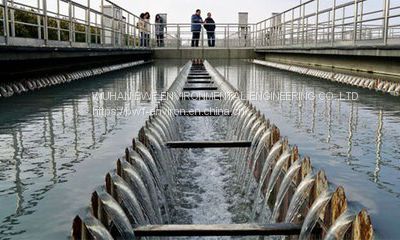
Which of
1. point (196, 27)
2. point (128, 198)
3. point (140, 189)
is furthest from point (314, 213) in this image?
point (196, 27)

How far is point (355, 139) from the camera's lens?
6.19 m

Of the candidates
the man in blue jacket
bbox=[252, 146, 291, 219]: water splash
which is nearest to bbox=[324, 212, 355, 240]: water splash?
bbox=[252, 146, 291, 219]: water splash

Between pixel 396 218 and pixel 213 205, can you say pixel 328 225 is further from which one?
pixel 213 205

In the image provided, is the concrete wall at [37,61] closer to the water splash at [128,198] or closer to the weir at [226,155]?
the weir at [226,155]

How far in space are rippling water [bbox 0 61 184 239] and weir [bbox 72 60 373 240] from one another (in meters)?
0.40

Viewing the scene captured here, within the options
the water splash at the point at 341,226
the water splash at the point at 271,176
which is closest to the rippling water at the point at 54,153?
the water splash at the point at 271,176

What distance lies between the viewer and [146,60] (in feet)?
108

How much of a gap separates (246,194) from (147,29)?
1103 inches

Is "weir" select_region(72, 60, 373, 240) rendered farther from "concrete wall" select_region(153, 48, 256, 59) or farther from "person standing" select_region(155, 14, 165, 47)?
"person standing" select_region(155, 14, 165, 47)

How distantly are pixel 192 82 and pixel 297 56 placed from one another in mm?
10373

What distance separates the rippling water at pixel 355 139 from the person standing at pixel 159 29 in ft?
76.2

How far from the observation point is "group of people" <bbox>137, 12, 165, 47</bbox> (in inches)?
1138

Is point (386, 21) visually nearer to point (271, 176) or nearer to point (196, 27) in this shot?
point (271, 176)

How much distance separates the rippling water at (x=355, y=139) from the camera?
3979mm
